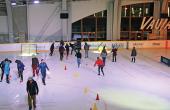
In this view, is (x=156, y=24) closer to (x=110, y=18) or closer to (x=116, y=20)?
(x=116, y=20)

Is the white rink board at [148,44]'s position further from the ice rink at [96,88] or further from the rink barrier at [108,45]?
the ice rink at [96,88]

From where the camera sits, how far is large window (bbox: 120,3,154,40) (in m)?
34.0

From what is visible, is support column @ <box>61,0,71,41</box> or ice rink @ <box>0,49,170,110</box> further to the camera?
support column @ <box>61,0,71,41</box>

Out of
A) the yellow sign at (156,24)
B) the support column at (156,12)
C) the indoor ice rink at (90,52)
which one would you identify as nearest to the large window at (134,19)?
the indoor ice rink at (90,52)

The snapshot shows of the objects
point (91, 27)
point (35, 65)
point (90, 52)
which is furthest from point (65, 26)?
point (35, 65)

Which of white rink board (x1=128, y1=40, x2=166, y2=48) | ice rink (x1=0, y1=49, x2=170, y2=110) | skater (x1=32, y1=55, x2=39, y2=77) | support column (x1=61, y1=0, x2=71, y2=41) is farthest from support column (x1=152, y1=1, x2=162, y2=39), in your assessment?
skater (x1=32, y1=55, x2=39, y2=77)

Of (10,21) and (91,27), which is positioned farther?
(91,27)

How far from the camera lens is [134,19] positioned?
113 feet

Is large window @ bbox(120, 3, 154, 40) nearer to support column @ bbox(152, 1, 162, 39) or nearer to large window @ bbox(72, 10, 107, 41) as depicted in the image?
support column @ bbox(152, 1, 162, 39)

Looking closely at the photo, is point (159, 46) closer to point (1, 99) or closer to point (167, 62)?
point (167, 62)

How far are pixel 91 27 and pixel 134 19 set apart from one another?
481 centimetres

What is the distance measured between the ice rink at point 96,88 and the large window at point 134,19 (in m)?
12.0

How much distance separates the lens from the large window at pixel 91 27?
33156 mm

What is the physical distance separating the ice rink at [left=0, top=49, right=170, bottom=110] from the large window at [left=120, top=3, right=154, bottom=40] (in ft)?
39.5
